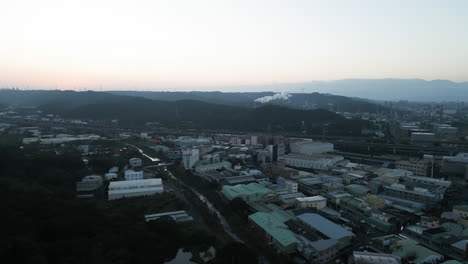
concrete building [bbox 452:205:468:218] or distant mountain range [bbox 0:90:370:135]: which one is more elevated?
distant mountain range [bbox 0:90:370:135]

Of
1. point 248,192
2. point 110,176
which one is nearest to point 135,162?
point 110,176

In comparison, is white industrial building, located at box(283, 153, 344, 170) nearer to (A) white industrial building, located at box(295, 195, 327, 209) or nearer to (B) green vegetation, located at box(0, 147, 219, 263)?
(A) white industrial building, located at box(295, 195, 327, 209)

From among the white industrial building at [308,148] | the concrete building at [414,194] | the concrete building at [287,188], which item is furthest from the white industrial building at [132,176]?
the white industrial building at [308,148]

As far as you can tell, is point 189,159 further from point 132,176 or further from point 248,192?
point 248,192

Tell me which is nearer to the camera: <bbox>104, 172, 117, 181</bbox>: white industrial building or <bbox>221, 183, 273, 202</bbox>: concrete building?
<bbox>221, 183, 273, 202</bbox>: concrete building

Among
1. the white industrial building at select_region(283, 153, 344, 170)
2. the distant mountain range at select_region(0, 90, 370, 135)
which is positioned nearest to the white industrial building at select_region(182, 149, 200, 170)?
the white industrial building at select_region(283, 153, 344, 170)

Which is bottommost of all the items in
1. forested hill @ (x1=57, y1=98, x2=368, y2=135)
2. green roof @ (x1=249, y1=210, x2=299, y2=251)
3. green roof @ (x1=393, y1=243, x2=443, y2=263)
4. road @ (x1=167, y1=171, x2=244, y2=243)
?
road @ (x1=167, y1=171, x2=244, y2=243)
